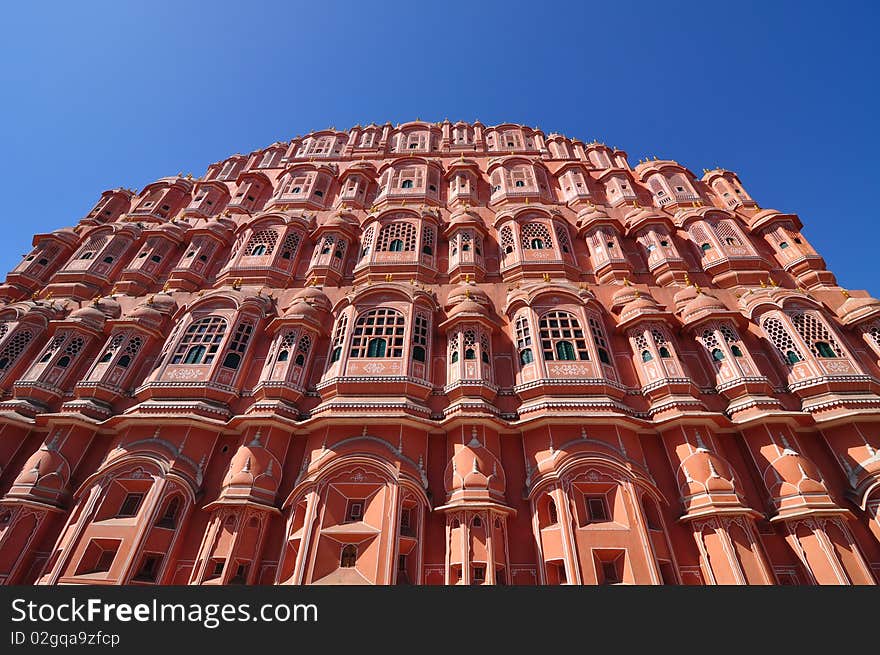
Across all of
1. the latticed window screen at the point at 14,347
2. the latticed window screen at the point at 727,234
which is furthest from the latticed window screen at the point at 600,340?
the latticed window screen at the point at 14,347

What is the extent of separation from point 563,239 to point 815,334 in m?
11.3

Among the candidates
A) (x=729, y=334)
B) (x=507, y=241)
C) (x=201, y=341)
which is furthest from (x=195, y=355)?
(x=729, y=334)

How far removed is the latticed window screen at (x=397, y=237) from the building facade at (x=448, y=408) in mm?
214

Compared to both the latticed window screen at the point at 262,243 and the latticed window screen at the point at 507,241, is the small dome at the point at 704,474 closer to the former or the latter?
the latticed window screen at the point at 507,241

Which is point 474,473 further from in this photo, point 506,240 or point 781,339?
point 506,240

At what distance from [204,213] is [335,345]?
17.6m

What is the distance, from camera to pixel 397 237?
896 inches

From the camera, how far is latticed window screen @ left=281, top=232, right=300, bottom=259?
74.5 feet

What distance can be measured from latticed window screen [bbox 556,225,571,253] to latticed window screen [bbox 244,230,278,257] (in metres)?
15.0

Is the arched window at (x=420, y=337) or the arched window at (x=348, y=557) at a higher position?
the arched window at (x=420, y=337)

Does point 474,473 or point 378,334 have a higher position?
point 378,334

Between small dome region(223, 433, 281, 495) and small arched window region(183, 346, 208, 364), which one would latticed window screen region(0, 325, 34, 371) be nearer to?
small arched window region(183, 346, 208, 364)

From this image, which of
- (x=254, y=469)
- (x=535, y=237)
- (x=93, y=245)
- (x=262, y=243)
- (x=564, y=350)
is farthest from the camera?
(x=93, y=245)

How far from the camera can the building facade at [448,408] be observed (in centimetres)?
1207
